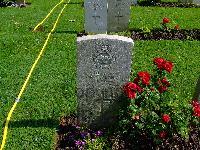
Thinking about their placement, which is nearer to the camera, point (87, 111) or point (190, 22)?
point (87, 111)

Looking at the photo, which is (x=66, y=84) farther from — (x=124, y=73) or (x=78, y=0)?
(x=78, y=0)

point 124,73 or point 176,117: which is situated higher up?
point 124,73

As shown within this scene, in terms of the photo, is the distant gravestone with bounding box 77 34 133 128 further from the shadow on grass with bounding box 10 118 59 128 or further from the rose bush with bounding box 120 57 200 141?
the shadow on grass with bounding box 10 118 59 128

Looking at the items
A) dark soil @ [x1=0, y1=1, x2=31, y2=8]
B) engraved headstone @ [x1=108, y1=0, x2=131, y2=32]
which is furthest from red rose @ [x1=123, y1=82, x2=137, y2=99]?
dark soil @ [x1=0, y1=1, x2=31, y2=8]

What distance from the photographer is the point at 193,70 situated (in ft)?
33.3

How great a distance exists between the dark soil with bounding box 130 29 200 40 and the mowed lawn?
21.4 inches

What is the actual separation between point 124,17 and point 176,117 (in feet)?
28.9

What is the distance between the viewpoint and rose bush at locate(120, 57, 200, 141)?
592 centimetres

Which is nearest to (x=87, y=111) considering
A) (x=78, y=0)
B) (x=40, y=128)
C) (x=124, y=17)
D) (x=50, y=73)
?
(x=40, y=128)

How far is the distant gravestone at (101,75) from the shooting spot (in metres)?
6.08

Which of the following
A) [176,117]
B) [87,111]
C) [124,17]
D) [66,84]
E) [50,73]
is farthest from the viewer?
[124,17]

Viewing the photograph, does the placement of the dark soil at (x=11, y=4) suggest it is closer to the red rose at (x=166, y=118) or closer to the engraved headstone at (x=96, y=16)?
the engraved headstone at (x=96, y=16)

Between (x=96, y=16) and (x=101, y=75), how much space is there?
24.4 ft

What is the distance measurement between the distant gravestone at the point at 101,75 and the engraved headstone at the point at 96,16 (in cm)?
704
